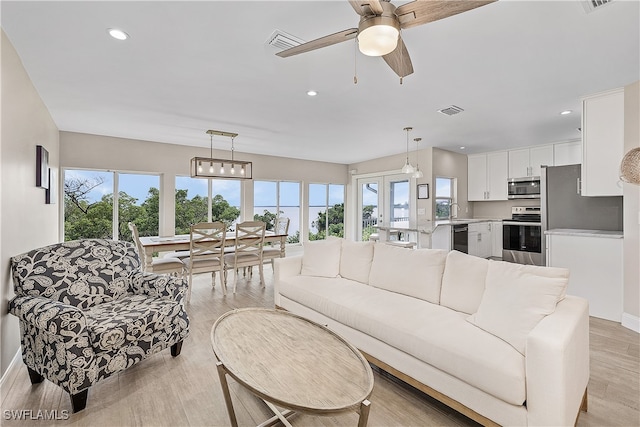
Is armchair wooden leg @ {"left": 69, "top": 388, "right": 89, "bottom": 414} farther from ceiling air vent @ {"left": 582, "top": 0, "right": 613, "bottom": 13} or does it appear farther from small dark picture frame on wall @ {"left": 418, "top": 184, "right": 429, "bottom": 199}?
small dark picture frame on wall @ {"left": 418, "top": 184, "right": 429, "bottom": 199}

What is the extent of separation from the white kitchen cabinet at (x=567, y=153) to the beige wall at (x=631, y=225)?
2.70 metres

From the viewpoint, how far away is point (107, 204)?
5145 mm

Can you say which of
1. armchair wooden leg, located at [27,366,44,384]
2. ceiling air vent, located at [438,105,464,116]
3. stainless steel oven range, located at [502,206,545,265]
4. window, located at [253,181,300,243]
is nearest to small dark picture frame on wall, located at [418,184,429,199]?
stainless steel oven range, located at [502,206,545,265]

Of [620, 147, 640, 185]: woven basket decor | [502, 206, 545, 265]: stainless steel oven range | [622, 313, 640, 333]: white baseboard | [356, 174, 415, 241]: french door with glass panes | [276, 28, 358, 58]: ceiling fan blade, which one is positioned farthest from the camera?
[356, 174, 415, 241]: french door with glass panes

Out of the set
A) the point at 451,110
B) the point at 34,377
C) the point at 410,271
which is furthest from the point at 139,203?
the point at 451,110

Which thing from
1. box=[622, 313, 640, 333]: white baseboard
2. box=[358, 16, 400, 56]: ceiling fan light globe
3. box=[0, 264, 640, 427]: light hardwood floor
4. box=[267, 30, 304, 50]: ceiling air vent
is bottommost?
box=[0, 264, 640, 427]: light hardwood floor

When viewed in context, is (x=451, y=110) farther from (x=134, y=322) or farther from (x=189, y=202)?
(x=189, y=202)

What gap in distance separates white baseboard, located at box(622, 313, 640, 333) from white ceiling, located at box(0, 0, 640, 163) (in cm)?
235

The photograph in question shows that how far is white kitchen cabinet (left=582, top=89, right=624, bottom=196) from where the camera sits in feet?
10.4

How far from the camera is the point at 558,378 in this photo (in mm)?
1321

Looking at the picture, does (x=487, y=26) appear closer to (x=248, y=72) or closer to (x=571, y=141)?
(x=248, y=72)

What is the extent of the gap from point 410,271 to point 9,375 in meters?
3.09

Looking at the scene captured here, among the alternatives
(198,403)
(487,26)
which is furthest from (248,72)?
(198,403)

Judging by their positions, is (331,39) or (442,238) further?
(442,238)
